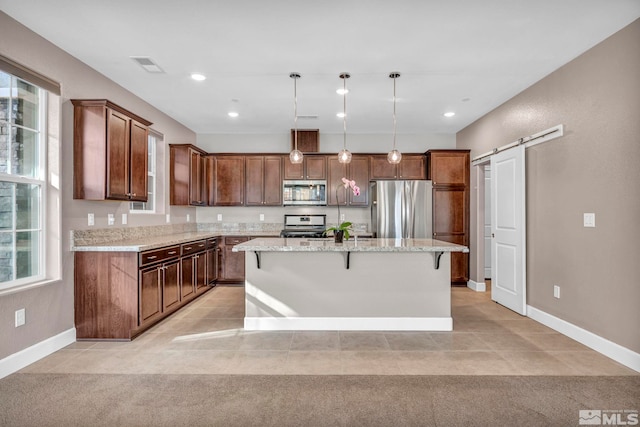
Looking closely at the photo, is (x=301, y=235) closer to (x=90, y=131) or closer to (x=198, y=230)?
(x=198, y=230)

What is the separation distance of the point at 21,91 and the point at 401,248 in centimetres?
363

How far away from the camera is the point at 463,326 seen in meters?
3.77

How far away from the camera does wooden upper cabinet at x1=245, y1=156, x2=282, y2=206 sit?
6184mm

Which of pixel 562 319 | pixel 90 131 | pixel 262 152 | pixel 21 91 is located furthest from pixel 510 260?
pixel 21 91

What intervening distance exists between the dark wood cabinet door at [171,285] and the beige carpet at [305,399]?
1387 mm

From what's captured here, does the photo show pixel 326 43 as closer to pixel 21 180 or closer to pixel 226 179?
pixel 21 180

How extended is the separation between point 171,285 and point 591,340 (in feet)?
14.4

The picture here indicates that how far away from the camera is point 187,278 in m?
4.62

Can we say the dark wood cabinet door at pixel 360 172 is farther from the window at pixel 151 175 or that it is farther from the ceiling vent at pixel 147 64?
the ceiling vent at pixel 147 64

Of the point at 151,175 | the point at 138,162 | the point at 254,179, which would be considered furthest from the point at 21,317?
the point at 254,179

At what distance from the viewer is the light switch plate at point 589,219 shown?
3157 mm

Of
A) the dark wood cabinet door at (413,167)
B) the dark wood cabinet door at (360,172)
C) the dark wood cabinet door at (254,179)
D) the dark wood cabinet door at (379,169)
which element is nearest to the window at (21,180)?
the dark wood cabinet door at (254,179)

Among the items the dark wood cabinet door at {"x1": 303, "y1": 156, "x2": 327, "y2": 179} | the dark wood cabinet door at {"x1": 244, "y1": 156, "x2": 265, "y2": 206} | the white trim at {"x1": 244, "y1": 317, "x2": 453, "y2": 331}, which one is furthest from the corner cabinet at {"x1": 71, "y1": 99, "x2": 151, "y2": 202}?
the dark wood cabinet door at {"x1": 303, "y1": 156, "x2": 327, "y2": 179}

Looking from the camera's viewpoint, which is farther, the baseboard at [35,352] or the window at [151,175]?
the window at [151,175]
